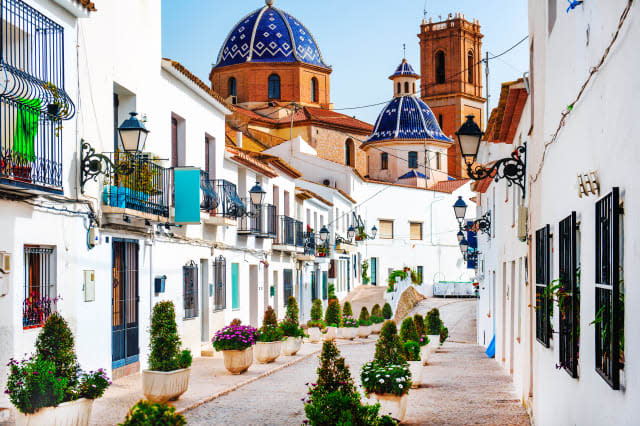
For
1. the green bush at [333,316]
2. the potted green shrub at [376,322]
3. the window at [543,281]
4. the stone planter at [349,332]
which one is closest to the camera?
the window at [543,281]

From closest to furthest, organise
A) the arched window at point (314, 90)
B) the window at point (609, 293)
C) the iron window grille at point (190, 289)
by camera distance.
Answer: the window at point (609, 293) → the iron window grille at point (190, 289) → the arched window at point (314, 90)

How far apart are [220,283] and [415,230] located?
121 feet

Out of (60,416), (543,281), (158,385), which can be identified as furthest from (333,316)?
(60,416)

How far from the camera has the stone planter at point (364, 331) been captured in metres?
29.7

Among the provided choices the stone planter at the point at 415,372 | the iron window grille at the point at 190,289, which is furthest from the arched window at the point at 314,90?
the stone planter at the point at 415,372

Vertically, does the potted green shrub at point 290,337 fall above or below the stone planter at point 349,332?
above

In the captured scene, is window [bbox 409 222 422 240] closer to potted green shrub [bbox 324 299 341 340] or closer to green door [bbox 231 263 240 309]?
potted green shrub [bbox 324 299 341 340]

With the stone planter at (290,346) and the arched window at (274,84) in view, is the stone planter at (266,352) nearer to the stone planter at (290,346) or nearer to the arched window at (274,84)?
the stone planter at (290,346)

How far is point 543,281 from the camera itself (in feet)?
29.1

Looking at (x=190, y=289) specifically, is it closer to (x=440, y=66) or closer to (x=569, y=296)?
(x=569, y=296)

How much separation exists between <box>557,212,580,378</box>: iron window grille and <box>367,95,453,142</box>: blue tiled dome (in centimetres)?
5342

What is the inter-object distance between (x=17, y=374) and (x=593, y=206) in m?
5.77

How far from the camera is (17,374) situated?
834cm

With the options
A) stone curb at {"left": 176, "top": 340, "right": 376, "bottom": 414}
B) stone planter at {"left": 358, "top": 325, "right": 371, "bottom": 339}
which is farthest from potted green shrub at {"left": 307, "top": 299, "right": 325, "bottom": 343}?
stone curb at {"left": 176, "top": 340, "right": 376, "bottom": 414}
